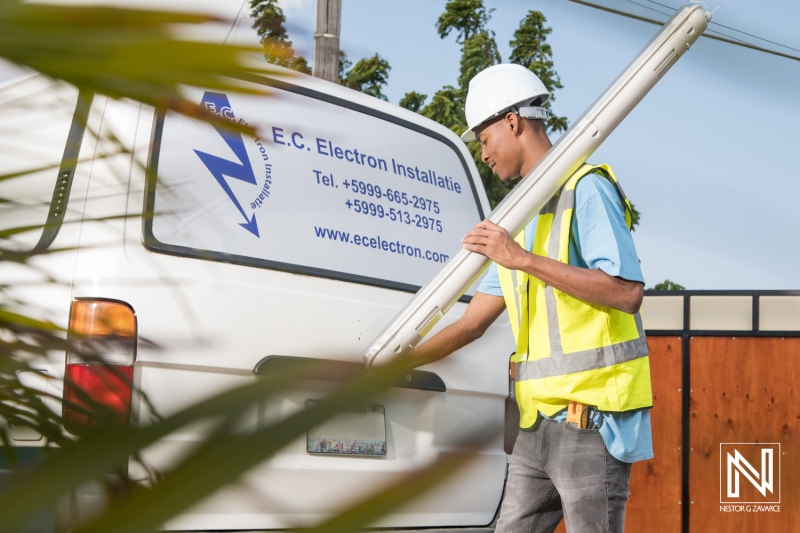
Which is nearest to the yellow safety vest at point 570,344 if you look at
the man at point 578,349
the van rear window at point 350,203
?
the man at point 578,349

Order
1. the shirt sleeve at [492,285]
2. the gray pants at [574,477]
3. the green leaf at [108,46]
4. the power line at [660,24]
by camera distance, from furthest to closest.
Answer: the shirt sleeve at [492,285]
the gray pants at [574,477]
the power line at [660,24]
the green leaf at [108,46]

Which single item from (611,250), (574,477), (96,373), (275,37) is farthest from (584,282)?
(275,37)

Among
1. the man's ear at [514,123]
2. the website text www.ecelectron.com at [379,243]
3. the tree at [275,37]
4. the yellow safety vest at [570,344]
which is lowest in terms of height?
the tree at [275,37]

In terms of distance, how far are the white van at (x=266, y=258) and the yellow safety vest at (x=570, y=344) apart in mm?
281

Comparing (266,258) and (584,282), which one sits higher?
(266,258)

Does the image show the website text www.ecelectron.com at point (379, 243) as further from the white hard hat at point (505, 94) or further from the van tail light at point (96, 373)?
the van tail light at point (96, 373)

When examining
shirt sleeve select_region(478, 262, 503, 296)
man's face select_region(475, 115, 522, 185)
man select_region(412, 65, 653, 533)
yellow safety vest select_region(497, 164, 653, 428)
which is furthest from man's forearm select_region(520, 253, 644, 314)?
shirt sleeve select_region(478, 262, 503, 296)

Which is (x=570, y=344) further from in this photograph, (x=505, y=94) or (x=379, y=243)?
(x=379, y=243)

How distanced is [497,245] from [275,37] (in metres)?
2.12

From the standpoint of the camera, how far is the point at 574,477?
2.57 metres

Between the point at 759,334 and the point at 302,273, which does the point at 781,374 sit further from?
the point at 302,273

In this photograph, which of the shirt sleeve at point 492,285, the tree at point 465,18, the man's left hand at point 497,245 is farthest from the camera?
the shirt sleeve at point 492,285

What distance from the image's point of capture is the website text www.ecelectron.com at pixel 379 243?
3144 millimetres

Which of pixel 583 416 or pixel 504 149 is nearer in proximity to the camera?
pixel 583 416
